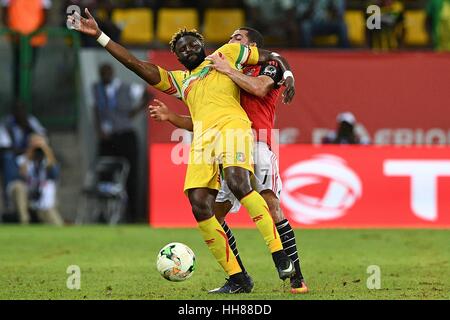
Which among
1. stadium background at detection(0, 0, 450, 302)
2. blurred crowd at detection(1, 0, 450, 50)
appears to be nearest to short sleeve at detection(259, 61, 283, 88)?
stadium background at detection(0, 0, 450, 302)

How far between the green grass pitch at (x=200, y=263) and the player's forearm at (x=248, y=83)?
1.83 m

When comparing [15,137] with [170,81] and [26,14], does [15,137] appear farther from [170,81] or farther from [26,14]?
[170,81]

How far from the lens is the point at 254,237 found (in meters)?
17.1

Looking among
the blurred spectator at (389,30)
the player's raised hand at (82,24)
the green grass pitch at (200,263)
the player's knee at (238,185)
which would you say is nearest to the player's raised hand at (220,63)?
the player's knee at (238,185)

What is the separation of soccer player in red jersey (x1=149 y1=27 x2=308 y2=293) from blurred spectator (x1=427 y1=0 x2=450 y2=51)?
34.5 feet

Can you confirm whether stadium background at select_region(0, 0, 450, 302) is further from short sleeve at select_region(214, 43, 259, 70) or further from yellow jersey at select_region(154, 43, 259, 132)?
short sleeve at select_region(214, 43, 259, 70)

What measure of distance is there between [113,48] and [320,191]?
786 centimetres

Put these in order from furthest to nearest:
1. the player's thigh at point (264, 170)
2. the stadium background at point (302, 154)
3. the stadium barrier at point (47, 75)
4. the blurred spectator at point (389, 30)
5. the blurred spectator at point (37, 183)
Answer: the blurred spectator at point (389, 30)
the stadium barrier at point (47, 75)
the blurred spectator at point (37, 183)
the stadium background at point (302, 154)
the player's thigh at point (264, 170)

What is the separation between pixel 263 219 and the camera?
10531 millimetres

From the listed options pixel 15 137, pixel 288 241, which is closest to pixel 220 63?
pixel 288 241

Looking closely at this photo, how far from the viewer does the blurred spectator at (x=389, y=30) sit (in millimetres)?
20812

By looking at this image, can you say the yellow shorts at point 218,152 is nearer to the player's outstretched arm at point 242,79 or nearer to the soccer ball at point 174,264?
the player's outstretched arm at point 242,79
